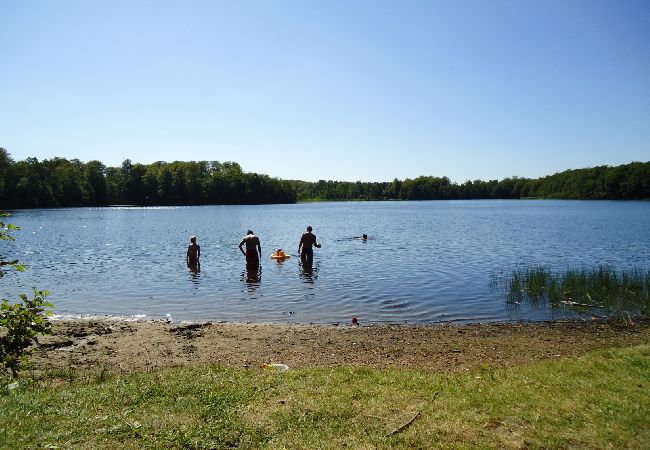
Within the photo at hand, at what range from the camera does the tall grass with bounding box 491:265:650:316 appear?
15688mm

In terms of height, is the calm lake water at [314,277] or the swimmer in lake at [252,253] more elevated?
the swimmer in lake at [252,253]

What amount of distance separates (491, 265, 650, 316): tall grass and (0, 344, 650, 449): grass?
923 centimetres

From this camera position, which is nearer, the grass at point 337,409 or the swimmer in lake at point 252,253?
the grass at point 337,409

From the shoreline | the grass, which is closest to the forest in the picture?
the shoreline

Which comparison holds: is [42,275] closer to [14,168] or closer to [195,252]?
[195,252]

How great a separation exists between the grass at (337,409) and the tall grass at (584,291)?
923 cm

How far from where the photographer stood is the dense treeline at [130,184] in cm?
10988

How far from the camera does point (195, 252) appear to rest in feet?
81.3

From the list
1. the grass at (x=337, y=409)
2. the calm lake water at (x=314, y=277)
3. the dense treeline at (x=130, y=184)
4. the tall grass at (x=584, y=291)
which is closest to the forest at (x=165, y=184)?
the dense treeline at (x=130, y=184)

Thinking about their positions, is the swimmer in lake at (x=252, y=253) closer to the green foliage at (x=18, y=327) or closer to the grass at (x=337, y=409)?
the grass at (x=337, y=409)

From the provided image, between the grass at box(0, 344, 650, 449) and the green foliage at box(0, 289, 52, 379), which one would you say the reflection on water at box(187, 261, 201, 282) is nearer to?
the grass at box(0, 344, 650, 449)

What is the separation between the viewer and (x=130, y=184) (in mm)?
144000

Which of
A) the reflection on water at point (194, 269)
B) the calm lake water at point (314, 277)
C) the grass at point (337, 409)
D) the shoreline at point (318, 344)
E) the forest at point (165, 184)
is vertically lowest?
the calm lake water at point (314, 277)

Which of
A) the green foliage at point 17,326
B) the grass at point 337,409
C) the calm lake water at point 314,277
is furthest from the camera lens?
the calm lake water at point 314,277
